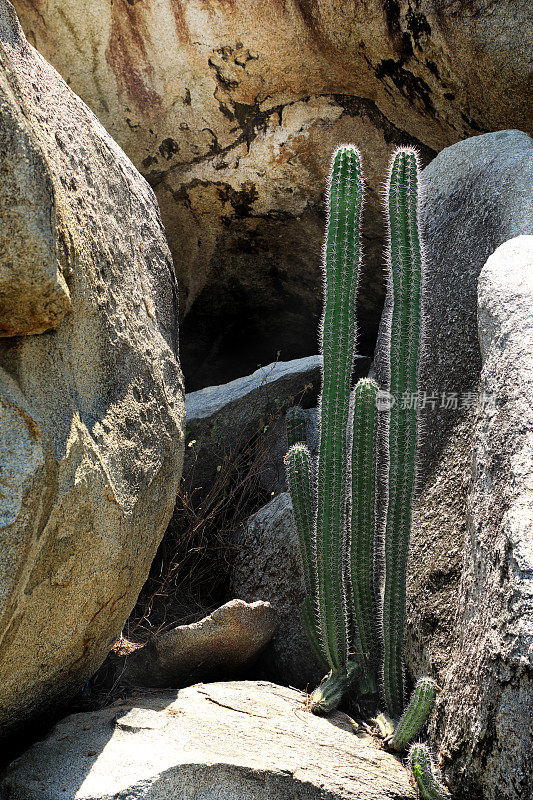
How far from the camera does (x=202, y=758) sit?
203cm

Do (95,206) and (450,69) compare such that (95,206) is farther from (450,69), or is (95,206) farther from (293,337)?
(293,337)

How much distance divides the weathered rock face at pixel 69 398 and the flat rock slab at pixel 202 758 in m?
0.19

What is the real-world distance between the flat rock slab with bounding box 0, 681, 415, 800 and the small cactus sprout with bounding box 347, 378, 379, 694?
30 cm

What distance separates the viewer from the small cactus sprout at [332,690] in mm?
2516

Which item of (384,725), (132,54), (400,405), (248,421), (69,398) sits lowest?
(384,725)

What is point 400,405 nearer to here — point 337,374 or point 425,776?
point 337,374

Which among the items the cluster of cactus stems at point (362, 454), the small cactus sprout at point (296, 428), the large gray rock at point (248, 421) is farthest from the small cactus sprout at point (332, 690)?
the large gray rock at point (248, 421)

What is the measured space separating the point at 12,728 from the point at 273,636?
3.69 ft

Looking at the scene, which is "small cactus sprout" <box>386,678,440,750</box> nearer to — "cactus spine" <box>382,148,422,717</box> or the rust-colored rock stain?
"cactus spine" <box>382,148,422,717</box>

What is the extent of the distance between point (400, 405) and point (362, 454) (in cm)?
24

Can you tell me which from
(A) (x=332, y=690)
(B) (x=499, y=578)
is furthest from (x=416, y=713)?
(B) (x=499, y=578)

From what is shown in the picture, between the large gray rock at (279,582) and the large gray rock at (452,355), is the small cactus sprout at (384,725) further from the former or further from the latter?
the large gray rock at (279,582)

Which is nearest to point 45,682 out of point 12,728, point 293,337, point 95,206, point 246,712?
point 12,728

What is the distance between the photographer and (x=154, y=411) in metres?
2.41
